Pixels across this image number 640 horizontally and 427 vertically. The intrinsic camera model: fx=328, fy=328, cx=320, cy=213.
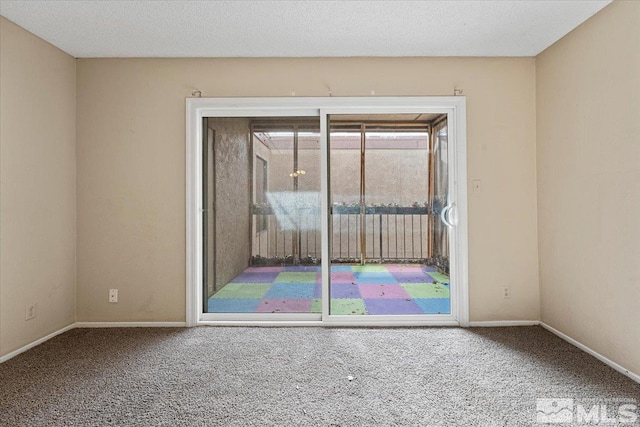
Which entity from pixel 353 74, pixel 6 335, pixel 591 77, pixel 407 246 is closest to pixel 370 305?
pixel 407 246

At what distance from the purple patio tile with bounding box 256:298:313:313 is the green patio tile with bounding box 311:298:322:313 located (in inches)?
1.1

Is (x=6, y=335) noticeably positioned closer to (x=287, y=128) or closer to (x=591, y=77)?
(x=287, y=128)

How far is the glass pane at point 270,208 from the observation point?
306 cm

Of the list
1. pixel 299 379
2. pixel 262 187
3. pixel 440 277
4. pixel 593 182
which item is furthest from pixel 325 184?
pixel 593 182

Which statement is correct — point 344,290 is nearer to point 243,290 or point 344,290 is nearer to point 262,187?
point 243,290

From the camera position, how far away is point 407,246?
3.12 meters

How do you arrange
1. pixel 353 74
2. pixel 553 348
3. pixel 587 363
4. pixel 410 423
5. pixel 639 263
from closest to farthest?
pixel 410 423 < pixel 639 263 < pixel 587 363 < pixel 553 348 < pixel 353 74

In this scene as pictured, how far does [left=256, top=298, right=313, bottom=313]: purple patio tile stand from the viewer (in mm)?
3070

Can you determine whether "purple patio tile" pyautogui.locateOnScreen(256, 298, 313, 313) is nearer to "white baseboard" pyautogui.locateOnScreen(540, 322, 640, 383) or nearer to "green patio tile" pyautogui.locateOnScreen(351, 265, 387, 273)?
"green patio tile" pyautogui.locateOnScreen(351, 265, 387, 273)

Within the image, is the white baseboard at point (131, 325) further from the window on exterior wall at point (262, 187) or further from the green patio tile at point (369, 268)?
the green patio tile at point (369, 268)

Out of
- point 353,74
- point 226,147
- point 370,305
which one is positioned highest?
point 353,74

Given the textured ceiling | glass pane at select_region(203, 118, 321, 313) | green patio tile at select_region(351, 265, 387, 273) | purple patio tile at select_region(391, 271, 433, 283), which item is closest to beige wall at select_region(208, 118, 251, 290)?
glass pane at select_region(203, 118, 321, 313)

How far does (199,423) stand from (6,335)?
1.79 meters

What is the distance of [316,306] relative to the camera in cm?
308
